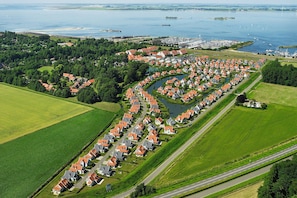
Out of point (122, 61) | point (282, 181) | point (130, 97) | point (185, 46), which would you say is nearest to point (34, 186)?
point (282, 181)

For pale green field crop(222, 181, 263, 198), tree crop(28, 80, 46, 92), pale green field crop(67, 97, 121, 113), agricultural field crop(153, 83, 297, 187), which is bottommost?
pale green field crop(222, 181, 263, 198)

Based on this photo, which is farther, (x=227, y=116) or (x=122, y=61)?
(x=122, y=61)

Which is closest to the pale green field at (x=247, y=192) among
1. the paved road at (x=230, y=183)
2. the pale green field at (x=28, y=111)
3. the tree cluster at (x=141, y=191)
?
the paved road at (x=230, y=183)

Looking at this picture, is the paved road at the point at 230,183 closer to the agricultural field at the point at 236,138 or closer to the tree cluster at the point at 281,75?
the agricultural field at the point at 236,138

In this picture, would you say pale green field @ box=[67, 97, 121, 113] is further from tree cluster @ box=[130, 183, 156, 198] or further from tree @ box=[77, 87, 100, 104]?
tree cluster @ box=[130, 183, 156, 198]

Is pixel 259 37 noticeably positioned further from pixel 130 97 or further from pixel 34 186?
pixel 34 186

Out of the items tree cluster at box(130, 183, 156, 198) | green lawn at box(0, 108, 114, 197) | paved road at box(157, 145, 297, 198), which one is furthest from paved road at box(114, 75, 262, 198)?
green lawn at box(0, 108, 114, 197)
